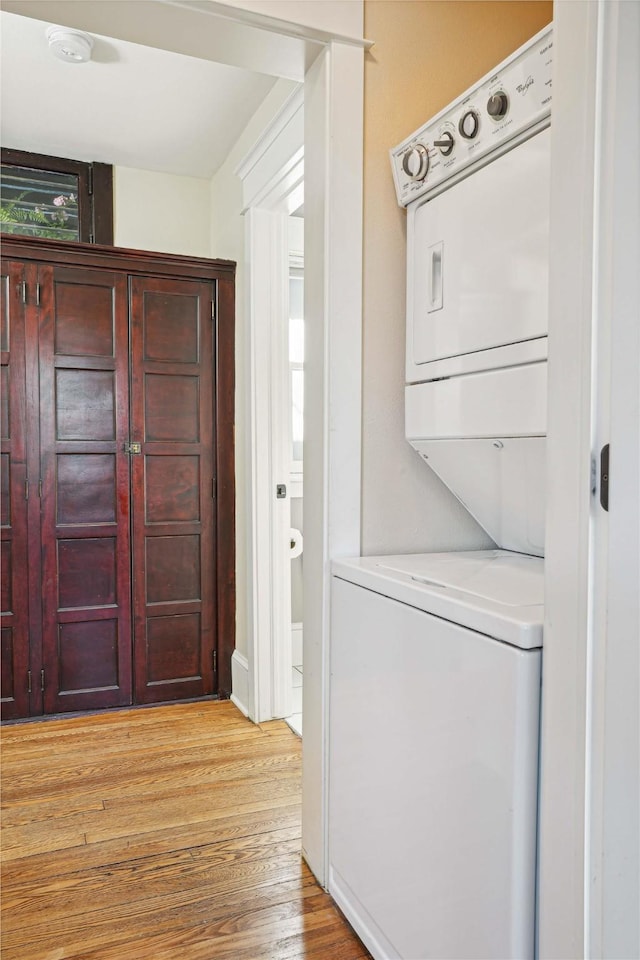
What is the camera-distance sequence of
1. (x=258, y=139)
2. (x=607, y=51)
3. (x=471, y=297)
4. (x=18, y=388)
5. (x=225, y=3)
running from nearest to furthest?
(x=607, y=51), (x=471, y=297), (x=225, y=3), (x=258, y=139), (x=18, y=388)

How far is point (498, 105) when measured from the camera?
4.17 ft

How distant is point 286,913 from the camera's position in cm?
160

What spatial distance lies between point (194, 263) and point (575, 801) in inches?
103

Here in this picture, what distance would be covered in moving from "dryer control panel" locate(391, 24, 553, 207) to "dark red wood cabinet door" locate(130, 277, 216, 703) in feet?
5.00

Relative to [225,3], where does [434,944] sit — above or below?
below

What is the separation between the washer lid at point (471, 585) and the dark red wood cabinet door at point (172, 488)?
149cm

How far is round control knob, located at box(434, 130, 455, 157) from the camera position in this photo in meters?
1.42

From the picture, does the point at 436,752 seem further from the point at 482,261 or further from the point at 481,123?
the point at 481,123

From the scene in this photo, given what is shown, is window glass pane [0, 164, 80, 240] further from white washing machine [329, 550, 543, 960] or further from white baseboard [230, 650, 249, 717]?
white washing machine [329, 550, 543, 960]

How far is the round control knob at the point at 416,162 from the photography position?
4.96 ft

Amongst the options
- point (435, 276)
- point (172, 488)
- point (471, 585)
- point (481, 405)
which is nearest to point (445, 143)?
point (435, 276)

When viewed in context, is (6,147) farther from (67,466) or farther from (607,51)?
(607,51)

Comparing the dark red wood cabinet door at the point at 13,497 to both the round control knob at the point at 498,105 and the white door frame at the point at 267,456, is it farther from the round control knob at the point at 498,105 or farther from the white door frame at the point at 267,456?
the round control knob at the point at 498,105

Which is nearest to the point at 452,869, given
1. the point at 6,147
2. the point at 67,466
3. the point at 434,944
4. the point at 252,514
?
the point at 434,944
